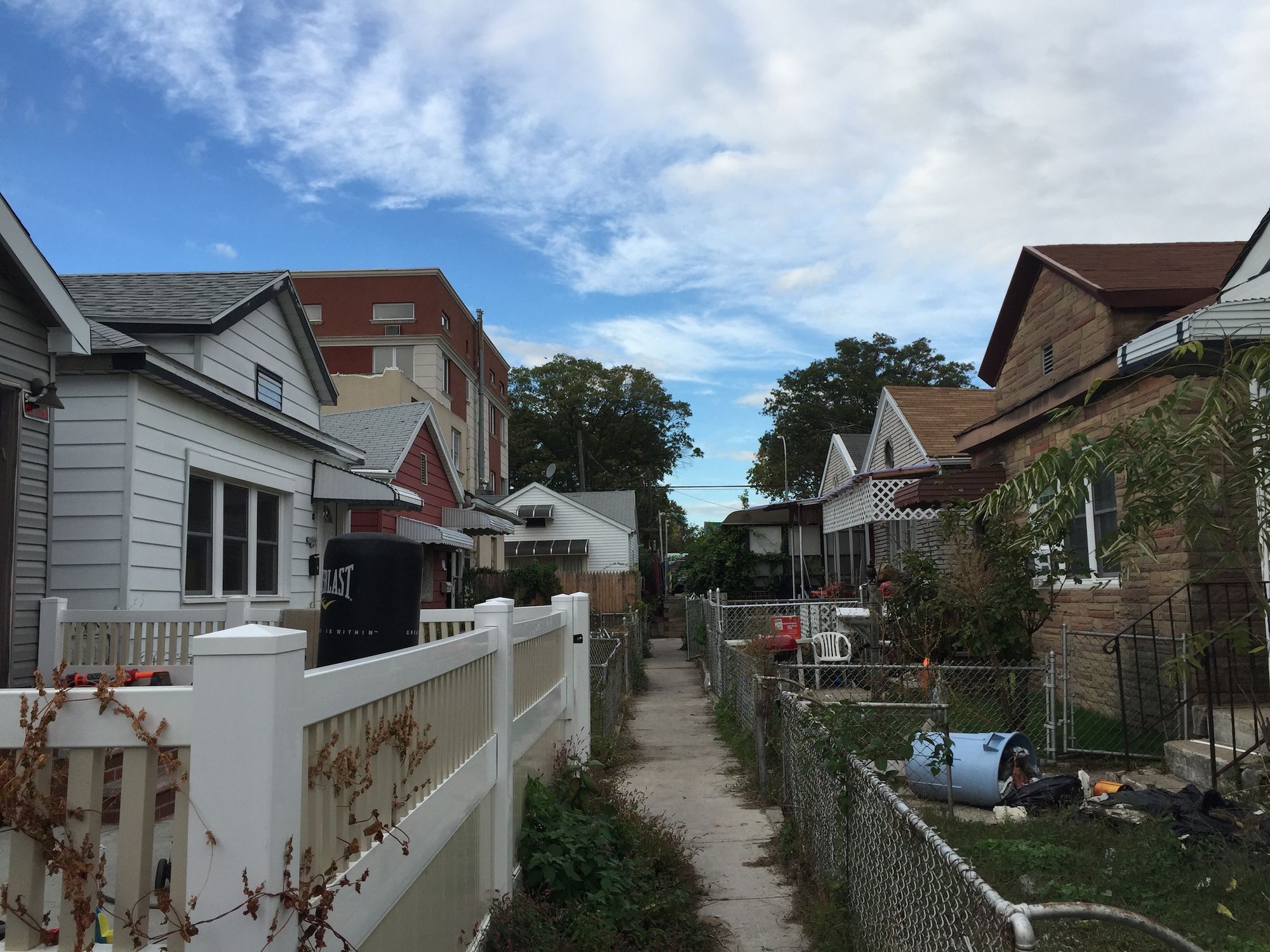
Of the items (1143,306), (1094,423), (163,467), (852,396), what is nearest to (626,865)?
(163,467)

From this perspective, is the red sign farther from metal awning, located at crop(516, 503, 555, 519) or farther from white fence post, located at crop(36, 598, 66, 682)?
metal awning, located at crop(516, 503, 555, 519)

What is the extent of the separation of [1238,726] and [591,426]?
2154 inches

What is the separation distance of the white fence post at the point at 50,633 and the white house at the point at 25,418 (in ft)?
0.15

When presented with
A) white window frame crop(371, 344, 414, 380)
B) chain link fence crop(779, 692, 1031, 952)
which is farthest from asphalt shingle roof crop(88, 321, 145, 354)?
white window frame crop(371, 344, 414, 380)

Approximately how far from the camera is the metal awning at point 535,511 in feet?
123

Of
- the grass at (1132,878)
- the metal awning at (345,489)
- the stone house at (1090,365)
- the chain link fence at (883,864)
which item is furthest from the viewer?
the metal awning at (345,489)

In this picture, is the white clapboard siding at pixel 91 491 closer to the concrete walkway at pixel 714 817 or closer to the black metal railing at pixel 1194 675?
the concrete walkway at pixel 714 817

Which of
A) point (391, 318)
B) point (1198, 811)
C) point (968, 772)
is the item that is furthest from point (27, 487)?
point (391, 318)

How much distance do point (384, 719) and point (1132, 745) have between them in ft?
24.9

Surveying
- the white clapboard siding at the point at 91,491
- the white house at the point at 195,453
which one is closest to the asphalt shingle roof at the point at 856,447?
the white house at the point at 195,453

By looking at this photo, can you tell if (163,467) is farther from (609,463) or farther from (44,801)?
(609,463)

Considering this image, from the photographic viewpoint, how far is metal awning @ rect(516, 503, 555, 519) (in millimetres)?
37625

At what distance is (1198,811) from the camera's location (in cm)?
534

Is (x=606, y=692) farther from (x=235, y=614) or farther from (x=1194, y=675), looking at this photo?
(x=1194, y=675)
